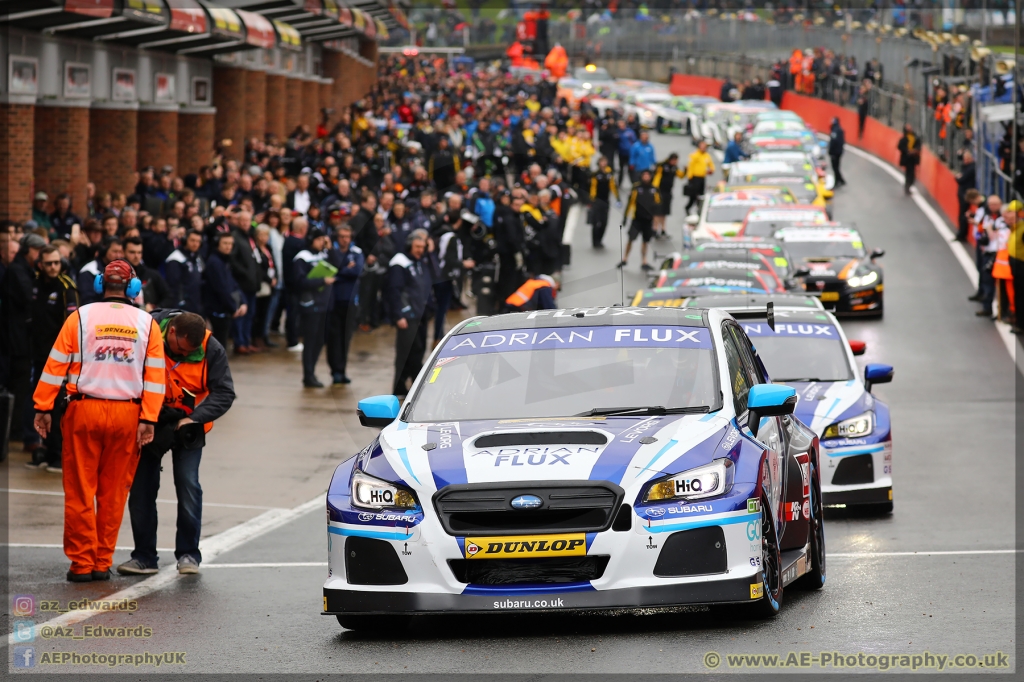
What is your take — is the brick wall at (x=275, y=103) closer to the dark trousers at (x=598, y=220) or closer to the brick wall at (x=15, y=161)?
the dark trousers at (x=598, y=220)

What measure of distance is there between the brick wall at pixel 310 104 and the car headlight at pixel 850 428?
37.6 m

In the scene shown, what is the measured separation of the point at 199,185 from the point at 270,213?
5.41 metres

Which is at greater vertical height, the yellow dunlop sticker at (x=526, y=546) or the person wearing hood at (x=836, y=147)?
the person wearing hood at (x=836, y=147)

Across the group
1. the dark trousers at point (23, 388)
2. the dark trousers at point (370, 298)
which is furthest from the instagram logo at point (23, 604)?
the dark trousers at point (370, 298)

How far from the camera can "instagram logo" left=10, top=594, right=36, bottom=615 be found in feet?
28.8

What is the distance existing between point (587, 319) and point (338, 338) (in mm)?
10951

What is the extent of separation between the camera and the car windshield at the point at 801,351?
13.7 metres

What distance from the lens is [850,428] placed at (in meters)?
12.8

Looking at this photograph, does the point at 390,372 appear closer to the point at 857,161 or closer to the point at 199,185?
the point at 199,185

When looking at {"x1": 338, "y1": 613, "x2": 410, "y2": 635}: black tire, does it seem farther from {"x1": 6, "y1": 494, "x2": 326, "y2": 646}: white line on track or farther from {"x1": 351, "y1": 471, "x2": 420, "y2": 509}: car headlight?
{"x1": 6, "y1": 494, "x2": 326, "y2": 646}: white line on track

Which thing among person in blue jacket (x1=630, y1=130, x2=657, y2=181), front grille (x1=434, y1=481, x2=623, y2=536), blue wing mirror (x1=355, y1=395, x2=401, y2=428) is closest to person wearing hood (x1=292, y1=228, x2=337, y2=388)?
blue wing mirror (x1=355, y1=395, x2=401, y2=428)

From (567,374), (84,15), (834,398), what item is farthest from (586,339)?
(84,15)

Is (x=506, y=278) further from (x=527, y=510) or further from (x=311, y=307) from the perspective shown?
(x=527, y=510)

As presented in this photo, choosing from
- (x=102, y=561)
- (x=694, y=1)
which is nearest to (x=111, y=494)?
(x=102, y=561)
